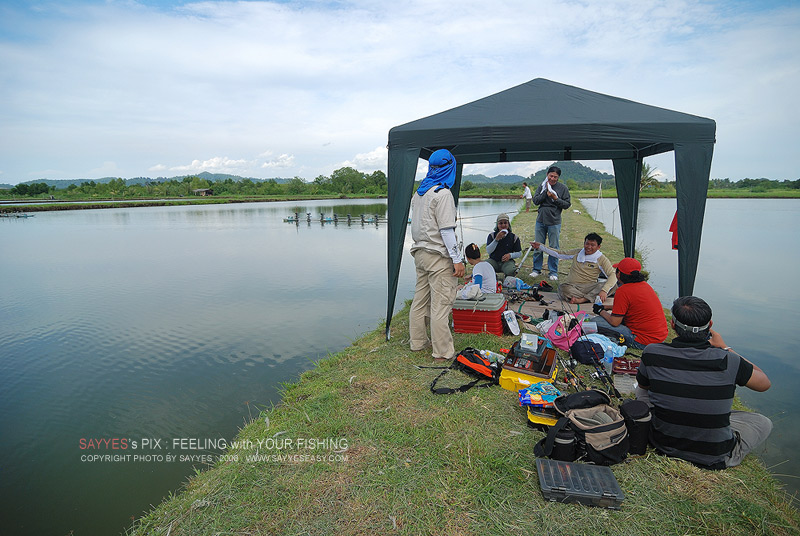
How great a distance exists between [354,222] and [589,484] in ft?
79.1

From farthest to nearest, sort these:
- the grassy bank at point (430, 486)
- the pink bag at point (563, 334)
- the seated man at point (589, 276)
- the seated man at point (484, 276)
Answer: the seated man at point (589, 276) < the seated man at point (484, 276) < the pink bag at point (563, 334) < the grassy bank at point (430, 486)

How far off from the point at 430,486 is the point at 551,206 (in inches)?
244

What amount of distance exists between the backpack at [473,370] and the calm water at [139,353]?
216cm

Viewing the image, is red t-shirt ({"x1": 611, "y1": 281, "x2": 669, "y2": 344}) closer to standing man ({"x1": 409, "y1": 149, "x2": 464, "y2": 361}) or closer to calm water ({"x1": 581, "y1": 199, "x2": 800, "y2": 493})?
calm water ({"x1": 581, "y1": 199, "x2": 800, "y2": 493})

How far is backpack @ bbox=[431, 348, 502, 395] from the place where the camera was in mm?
3639

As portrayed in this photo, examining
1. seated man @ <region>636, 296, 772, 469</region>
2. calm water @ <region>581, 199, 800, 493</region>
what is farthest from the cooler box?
calm water @ <region>581, 199, 800, 493</region>

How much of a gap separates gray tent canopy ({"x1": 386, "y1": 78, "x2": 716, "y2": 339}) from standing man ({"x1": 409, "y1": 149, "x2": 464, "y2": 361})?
0.74 meters

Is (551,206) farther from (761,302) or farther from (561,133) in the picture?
(761,302)

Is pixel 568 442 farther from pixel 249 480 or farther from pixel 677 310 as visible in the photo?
pixel 249 480

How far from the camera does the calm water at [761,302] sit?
3.69 m

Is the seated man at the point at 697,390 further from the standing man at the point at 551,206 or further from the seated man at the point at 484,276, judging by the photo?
the standing man at the point at 551,206

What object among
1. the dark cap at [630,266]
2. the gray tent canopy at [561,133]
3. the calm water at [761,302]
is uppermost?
the gray tent canopy at [561,133]

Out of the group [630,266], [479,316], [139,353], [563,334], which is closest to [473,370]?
[479,316]

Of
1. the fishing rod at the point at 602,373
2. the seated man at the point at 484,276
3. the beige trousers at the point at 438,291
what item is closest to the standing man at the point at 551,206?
the seated man at the point at 484,276
